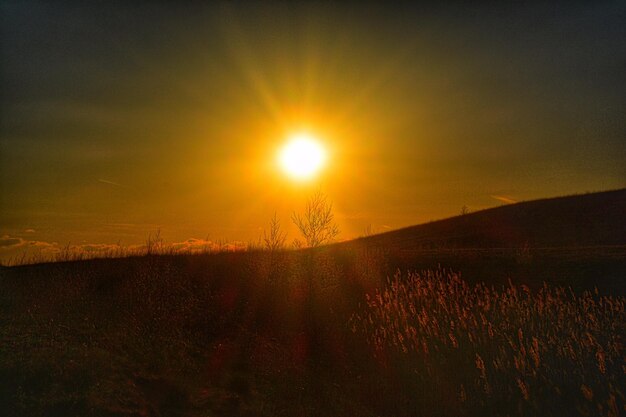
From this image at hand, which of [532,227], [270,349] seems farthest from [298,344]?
[532,227]

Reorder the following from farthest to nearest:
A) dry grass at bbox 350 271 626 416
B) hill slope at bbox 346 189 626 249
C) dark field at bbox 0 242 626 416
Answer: hill slope at bbox 346 189 626 249, dark field at bbox 0 242 626 416, dry grass at bbox 350 271 626 416

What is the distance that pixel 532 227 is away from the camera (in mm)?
25891

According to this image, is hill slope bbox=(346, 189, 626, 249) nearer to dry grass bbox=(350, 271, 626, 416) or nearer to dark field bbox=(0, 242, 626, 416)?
dark field bbox=(0, 242, 626, 416)

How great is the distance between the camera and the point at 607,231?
23125 millimetres

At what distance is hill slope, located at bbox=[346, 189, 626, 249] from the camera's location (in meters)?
22.8

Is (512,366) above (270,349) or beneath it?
beneath

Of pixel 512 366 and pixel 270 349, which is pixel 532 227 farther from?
pixel 270 349

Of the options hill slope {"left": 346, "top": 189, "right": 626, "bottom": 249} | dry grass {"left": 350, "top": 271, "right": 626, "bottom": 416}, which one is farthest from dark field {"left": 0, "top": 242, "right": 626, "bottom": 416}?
hill slope {"left": 346, "top": 189, "right": 626, "bottom": 249}

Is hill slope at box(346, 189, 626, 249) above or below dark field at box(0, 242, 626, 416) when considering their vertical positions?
above

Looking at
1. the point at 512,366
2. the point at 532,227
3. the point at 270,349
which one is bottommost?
the point at 512,366

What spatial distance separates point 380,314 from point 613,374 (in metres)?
4.91

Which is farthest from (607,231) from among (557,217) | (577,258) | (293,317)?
(293,317)

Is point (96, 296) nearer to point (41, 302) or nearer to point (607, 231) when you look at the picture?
point (41, 302)

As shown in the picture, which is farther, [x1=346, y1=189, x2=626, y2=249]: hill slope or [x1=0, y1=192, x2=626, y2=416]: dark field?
[x1=346, y1=189, x2=626, y2=249]: hill slope
